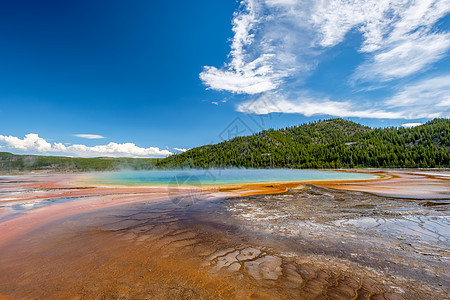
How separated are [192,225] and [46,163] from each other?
219803 millimetres

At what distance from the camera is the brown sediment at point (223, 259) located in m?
4.27

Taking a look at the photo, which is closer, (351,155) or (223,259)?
(223,259)

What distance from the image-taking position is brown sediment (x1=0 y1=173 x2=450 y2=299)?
4.27 meters

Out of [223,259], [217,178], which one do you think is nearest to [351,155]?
[217,178]

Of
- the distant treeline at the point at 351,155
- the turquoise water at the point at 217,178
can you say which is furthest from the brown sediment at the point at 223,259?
the distant treeline at the point at 351,155

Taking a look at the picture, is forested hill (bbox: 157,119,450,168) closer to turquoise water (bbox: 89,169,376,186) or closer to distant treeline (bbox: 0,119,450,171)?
distant treeline (bbox: 0,119,450,171)

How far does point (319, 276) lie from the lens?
4723 mm

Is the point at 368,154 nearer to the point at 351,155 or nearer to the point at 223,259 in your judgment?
the point at 351,155

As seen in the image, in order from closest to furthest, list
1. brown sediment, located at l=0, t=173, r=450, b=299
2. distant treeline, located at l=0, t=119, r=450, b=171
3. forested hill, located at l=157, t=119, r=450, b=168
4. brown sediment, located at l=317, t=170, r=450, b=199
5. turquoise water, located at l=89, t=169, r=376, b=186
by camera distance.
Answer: brown sediment, located at l=0, t=173, r=450, b=299, brown sediment, located at l=317, t=170, r=450, b=199, turquoise water, located at l=89, t=169, r=376, b=186, forested hill, located at l=157, t=119, r=450, b=168, distant treeline, located at l=0, t=119, r=450, b=171

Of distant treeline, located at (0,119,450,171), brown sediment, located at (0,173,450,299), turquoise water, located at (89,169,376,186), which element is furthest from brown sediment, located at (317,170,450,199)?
distant treeline, located at (0,119,450,171)

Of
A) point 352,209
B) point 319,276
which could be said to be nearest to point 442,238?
point 352,209

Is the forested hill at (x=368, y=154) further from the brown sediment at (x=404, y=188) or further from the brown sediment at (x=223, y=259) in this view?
the brown sediment at (x=223, y=259)

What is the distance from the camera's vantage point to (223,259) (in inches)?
227

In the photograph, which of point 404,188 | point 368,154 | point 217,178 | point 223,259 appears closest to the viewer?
point 223,259
